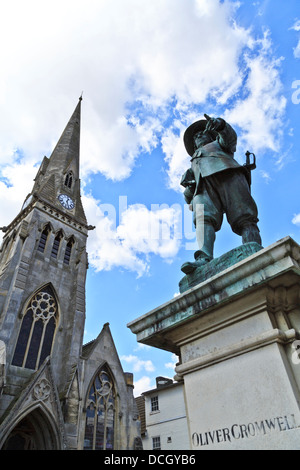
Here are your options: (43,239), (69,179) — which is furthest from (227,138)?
(69,179)

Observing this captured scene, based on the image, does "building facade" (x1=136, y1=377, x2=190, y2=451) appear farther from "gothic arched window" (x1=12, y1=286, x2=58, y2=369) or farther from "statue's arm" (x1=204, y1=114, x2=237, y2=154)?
"statue's arm" (x1=204, y1=114, x2=237, y2=154)

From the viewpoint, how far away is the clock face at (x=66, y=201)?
90.6 feet

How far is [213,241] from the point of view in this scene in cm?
357

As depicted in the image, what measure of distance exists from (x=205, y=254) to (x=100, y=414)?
19.7 m

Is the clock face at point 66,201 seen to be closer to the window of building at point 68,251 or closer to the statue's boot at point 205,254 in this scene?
the window of building at point 68,251

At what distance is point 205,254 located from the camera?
3.32m

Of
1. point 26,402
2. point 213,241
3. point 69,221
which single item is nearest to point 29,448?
point 26,402

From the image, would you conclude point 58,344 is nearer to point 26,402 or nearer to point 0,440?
point 26,402

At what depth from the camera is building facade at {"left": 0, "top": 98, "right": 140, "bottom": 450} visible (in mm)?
15883

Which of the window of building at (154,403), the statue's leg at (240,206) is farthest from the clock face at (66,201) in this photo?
the statue's leg at (240,206)

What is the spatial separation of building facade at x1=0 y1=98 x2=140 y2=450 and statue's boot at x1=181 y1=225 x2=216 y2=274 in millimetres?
15562

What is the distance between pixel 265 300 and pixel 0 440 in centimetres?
1637

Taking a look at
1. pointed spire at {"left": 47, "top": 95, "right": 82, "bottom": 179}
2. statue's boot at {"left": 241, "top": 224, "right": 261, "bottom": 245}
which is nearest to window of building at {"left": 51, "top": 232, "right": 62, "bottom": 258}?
pointed spire at {"left": 47, "top": 95, "right": 82, "bottom": 179}

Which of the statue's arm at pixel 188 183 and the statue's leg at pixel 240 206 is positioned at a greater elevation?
the statue's arm at pixel 188 183
